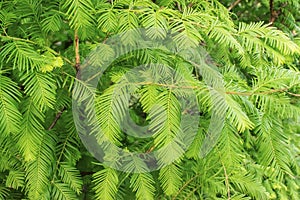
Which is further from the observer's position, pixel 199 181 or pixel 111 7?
pixel 199 181

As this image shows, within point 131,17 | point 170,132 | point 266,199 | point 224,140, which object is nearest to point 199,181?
point 266,199

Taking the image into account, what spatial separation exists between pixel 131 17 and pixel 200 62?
0.28 meters

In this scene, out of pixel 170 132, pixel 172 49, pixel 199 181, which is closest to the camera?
pixel 170 132

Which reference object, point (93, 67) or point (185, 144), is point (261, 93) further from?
point (93, 67)

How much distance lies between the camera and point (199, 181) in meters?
1.39

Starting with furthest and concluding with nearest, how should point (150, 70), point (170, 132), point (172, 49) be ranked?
point (172, 49) → point (150, 70) → point (170, 132)

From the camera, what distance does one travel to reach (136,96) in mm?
1215

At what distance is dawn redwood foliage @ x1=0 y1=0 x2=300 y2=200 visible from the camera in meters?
1.00

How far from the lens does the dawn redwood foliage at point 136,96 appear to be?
3.26ft

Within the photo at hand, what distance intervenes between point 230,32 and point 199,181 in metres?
0.58

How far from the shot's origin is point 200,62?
119 cm

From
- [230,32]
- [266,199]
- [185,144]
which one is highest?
[230,32]

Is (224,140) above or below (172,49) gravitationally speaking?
below

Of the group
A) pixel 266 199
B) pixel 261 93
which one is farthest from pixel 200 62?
pixel 266 199
